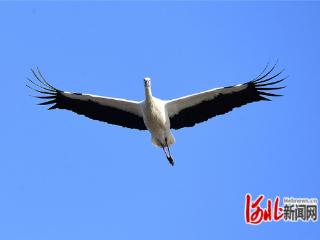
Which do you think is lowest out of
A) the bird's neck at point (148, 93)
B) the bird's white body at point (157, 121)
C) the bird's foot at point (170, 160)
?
the bird's foot at point (170, 160)

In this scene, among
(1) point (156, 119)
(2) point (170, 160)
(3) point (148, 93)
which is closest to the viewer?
(3) point (148, 93)

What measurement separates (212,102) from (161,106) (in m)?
0.95

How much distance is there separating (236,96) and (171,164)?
6.15ft

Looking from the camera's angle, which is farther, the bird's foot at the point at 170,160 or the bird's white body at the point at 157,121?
the bird's foot at the point at 170,160

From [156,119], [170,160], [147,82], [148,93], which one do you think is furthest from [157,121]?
[170,160]

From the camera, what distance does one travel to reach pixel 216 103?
36.2ft

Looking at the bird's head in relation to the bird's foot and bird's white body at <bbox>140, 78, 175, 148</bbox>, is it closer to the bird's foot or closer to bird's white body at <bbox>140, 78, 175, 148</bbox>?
bird's white body at <bbox>140, 78, 175, 148</bbox>

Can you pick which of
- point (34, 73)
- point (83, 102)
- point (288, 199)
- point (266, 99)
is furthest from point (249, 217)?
point (34, 73)

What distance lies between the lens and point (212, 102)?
435 inches

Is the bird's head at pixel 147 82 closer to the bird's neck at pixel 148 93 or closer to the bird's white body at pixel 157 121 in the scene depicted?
the bird's neck at pixel 148 93

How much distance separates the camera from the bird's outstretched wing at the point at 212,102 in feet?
35.6

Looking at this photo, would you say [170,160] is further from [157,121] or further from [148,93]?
[148,93]

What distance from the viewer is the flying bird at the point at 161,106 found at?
35.5ft

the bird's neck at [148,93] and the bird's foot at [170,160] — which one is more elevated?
the bird's neck at [148,93]
